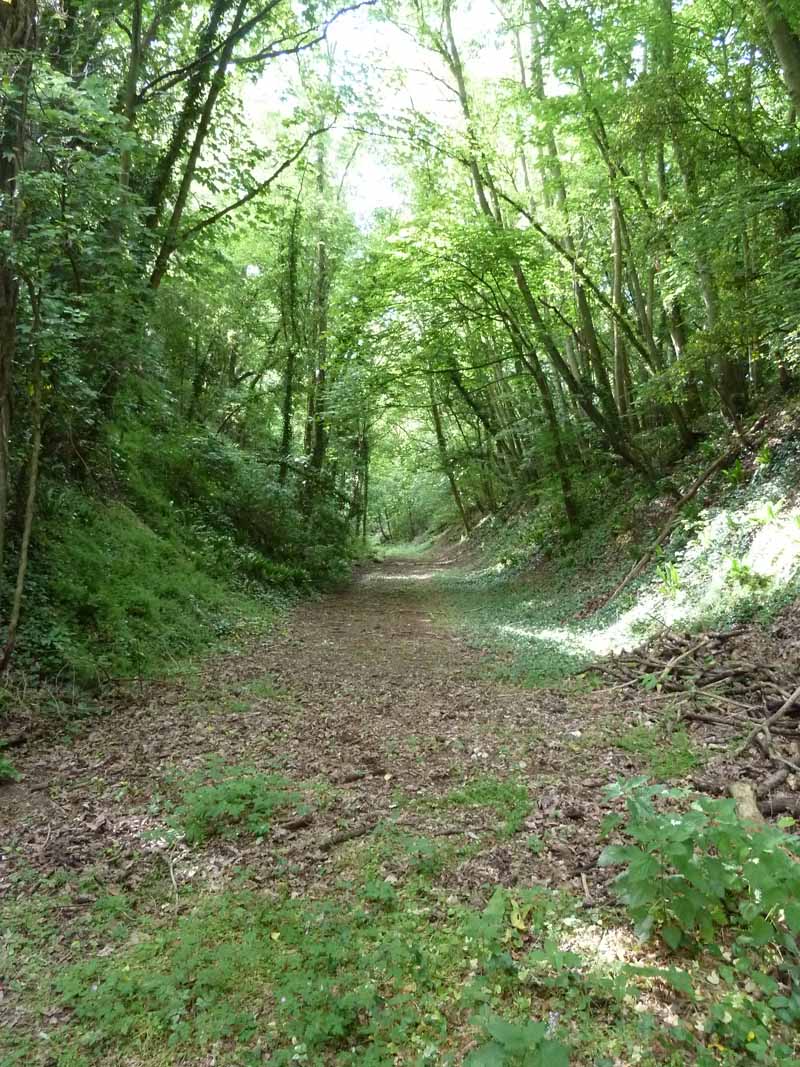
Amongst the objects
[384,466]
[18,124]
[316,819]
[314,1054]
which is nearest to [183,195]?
[18,124]

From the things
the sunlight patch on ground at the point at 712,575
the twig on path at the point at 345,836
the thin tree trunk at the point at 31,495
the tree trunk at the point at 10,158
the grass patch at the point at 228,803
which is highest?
the tree trunk at the point at 10,158

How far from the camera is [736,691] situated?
18.5 ft

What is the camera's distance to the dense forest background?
255 inches

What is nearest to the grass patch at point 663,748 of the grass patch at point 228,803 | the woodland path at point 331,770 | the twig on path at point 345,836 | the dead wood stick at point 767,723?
the woodland path at point 331,770

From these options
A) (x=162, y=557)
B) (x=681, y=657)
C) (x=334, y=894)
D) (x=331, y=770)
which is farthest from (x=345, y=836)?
(x=162, y=557)

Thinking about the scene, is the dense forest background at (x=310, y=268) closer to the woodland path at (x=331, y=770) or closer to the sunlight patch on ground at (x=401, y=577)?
the woodland path at (x=331, y=770)

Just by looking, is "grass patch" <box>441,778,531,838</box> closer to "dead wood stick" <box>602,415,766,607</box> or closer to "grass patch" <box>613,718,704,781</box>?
"grass patch" <box>613,718,704,781</box>

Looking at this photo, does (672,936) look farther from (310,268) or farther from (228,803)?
(310,268)

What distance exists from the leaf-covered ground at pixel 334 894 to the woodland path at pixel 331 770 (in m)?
0.02

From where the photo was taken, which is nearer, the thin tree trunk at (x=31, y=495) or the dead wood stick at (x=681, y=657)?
the thin tree trunk at (x=31, y=495)

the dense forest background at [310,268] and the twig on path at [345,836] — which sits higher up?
the dense forest background at [310,268]

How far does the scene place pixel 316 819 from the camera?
13.8 ft

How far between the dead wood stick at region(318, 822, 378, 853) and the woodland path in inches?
0.4

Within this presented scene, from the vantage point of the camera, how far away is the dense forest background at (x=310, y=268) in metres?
6.47
